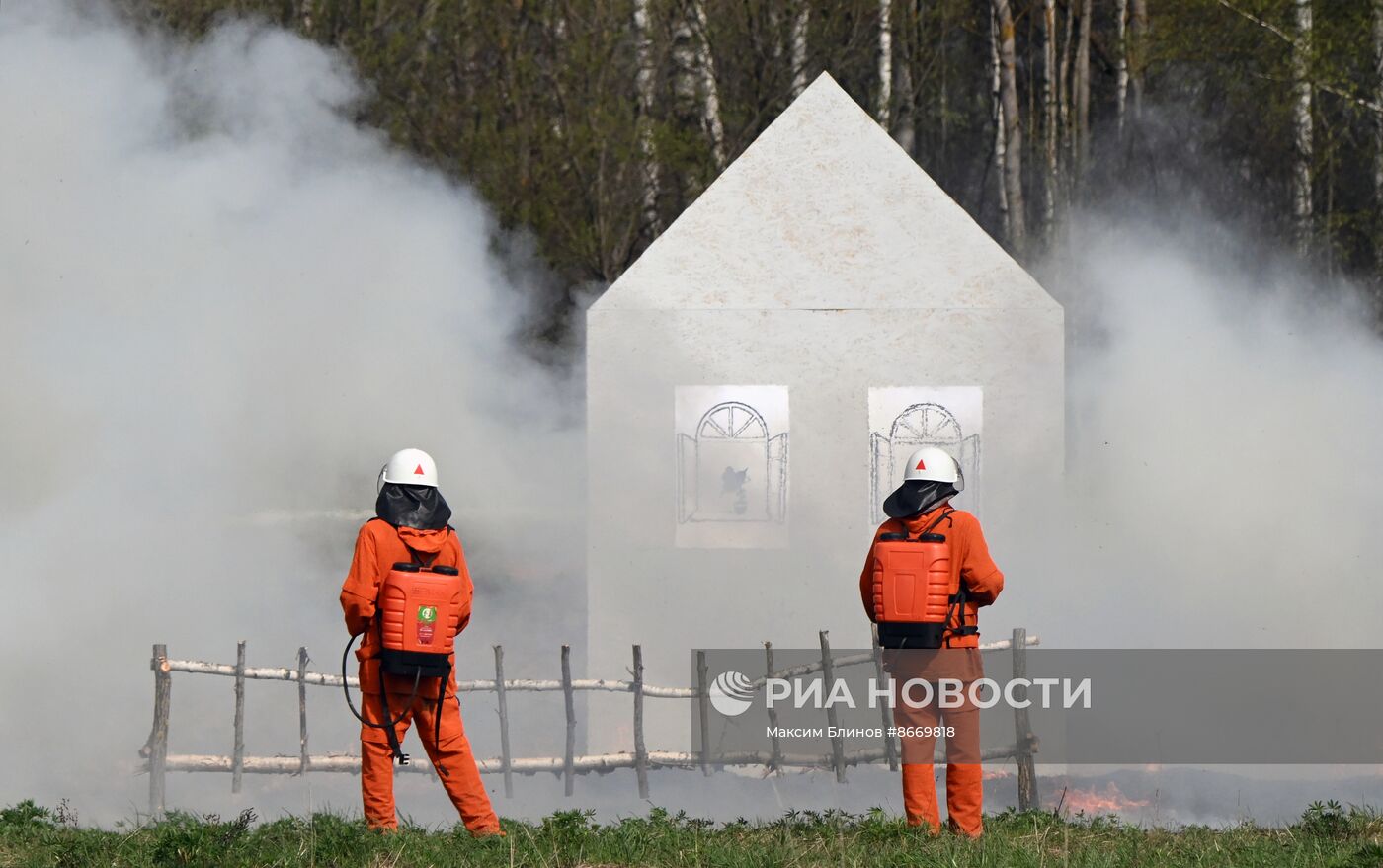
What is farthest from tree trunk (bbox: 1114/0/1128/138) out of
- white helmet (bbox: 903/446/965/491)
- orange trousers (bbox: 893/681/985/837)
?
orange trousers (bbox: 893/681/985/837)

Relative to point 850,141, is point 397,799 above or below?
below

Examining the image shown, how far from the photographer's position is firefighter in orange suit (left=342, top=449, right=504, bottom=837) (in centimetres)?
822

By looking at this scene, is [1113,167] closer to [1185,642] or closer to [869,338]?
[1185,642]

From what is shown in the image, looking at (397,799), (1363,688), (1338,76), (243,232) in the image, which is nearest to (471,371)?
(243,232)

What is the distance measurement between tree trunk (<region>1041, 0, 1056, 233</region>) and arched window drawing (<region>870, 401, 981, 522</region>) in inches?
665

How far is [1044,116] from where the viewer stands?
32.1 m

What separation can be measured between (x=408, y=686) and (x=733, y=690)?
14.7 ft

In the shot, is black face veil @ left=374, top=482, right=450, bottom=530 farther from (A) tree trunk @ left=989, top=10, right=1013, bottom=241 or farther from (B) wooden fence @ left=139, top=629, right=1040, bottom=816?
(A) tree trunk @ left=989, top=10, right=1013, bottom=241

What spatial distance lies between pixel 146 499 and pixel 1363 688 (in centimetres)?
1258

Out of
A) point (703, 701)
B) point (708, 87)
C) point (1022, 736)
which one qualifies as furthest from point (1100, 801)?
point (708, 87)

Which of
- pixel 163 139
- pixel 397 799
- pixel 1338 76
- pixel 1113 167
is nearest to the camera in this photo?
pixel 397 799

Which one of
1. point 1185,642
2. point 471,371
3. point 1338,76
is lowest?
point 1185,642

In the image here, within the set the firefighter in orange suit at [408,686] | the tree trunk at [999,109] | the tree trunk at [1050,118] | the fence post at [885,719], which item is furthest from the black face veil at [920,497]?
the tree trunk at [1050,118]

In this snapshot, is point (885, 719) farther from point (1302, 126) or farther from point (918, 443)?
point (1302, 126)
